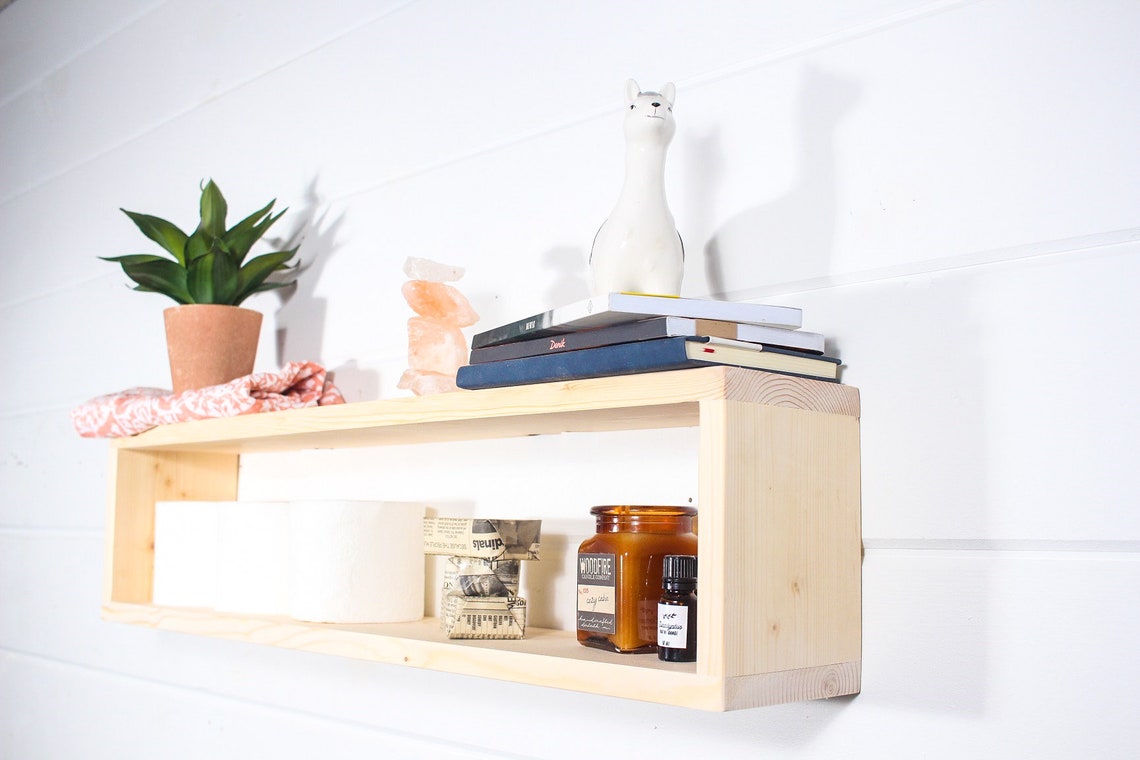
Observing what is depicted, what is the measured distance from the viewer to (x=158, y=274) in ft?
3.97

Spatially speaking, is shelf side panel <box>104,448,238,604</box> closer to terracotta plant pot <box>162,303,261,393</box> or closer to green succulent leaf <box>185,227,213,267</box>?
terracotta plant pot <box>162,303,261,393</box>

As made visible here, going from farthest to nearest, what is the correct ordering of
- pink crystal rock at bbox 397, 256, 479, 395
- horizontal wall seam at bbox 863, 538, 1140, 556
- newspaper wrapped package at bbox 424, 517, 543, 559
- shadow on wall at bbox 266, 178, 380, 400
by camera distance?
shadow on wall at bbox 266, 178, 380, 400
pink crystal rock at bbox 397, 256, 479, 395
newspaper wrapped package at bbox 424, 517, 543, 559
horizontal wall seam at bbox 863, 538, 1140, 556

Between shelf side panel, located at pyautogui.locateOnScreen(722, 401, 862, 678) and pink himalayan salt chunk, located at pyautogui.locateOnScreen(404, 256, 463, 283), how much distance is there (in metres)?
0.40

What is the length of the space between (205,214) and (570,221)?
53 cm

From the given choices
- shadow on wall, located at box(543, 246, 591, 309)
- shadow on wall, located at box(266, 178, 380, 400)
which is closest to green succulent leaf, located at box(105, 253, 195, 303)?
shadow on wall, located at box(266, 178, 380, 400)

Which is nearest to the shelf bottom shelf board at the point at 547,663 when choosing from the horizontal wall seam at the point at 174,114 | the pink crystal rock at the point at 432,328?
the pink crystal rock at the point at 432,328

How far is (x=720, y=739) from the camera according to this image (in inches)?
31.6

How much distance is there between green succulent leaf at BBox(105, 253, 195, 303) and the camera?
1198 mm

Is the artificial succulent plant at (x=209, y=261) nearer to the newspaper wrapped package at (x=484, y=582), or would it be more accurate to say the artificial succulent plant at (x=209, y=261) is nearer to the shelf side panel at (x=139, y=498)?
the shelf side panel at (x=139, y=498)

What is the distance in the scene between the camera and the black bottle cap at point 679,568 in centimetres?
70

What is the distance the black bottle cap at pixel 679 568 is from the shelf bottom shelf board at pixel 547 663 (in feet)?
0.19

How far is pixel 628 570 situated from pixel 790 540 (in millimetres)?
119

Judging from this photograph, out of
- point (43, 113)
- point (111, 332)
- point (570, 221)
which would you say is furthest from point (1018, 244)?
point (43, 113)

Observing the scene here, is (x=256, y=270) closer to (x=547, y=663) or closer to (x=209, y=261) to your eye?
(x=209, y=261)
